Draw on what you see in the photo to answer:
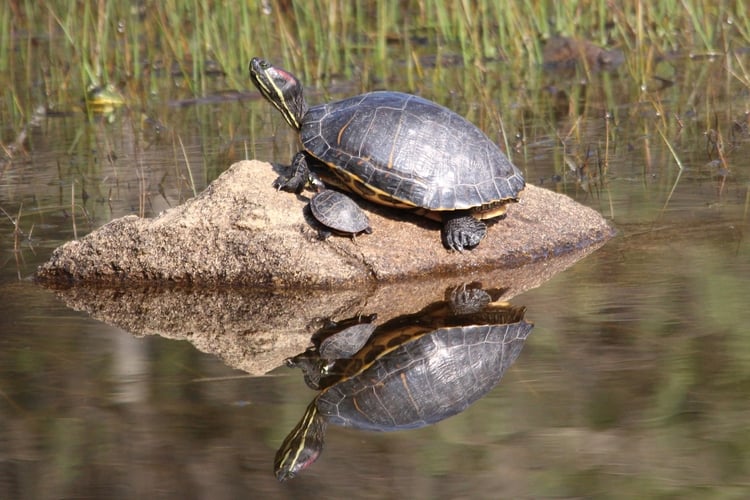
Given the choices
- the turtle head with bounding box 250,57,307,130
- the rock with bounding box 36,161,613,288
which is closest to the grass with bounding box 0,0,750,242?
the turtle head with bounding box 250,57,307,130

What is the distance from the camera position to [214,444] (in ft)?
10.7

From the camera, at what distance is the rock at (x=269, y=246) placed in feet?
16.6

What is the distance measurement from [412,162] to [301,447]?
2269 mm

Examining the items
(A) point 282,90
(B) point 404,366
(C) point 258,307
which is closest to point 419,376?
(B) point 404,366

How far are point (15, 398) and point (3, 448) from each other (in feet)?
1.37

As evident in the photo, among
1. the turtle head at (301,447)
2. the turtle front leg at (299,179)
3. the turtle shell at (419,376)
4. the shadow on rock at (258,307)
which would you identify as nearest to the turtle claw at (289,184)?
the turtle front leg at (299,179)

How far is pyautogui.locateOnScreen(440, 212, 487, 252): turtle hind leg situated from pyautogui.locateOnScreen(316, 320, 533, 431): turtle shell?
0.91 meters

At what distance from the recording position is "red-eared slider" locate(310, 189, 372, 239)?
5.05 metres

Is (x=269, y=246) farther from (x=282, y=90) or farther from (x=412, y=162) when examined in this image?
(x=282, y=90)

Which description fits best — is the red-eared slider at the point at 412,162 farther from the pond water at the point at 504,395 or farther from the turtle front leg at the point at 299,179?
the pond water at the point at 504,395

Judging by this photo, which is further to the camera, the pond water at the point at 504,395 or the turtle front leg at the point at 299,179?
the turtle front leg at the point at 299,179

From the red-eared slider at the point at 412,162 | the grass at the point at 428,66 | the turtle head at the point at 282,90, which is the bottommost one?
the grass at the point at 428,66

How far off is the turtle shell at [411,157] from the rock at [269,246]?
18cm

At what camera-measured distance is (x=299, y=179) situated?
5332 mm
